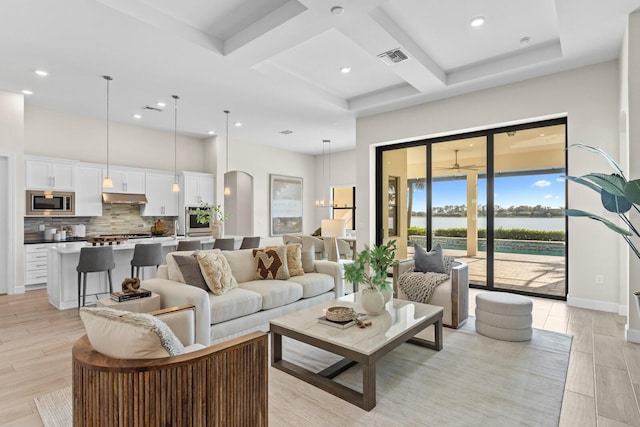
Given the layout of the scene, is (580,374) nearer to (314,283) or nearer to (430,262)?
(430,262)

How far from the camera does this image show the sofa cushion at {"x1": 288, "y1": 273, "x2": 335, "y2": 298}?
4059 millimetres

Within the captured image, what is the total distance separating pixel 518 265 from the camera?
17.3 feet

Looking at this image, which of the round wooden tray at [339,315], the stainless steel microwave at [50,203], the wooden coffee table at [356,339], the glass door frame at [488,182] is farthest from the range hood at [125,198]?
the round wooden tray at [339,315]

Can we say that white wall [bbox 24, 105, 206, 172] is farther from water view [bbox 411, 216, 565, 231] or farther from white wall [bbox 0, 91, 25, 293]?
water view [bbox 411, 216, 565, 231]

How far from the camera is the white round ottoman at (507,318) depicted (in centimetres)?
330

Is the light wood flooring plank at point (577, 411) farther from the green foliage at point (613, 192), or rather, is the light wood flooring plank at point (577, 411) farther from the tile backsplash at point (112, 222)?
the tile backsplash at point (112, 222)

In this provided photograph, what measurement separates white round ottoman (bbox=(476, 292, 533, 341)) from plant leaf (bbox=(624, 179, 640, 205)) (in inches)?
61.4

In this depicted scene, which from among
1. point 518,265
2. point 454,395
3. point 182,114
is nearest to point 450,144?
point 518,265

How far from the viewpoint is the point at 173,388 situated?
4.73 ft

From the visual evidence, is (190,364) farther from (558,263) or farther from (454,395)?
(558,263)

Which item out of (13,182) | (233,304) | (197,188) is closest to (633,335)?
(233,304)

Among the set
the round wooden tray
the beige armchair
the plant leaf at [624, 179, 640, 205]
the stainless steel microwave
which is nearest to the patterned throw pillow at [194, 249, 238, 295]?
the round wooden tray

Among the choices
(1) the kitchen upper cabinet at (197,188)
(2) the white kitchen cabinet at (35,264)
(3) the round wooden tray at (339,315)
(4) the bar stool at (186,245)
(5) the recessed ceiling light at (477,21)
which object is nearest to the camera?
(3) the round wooden tray at (339,315)

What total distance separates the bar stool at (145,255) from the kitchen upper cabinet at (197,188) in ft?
9.74
